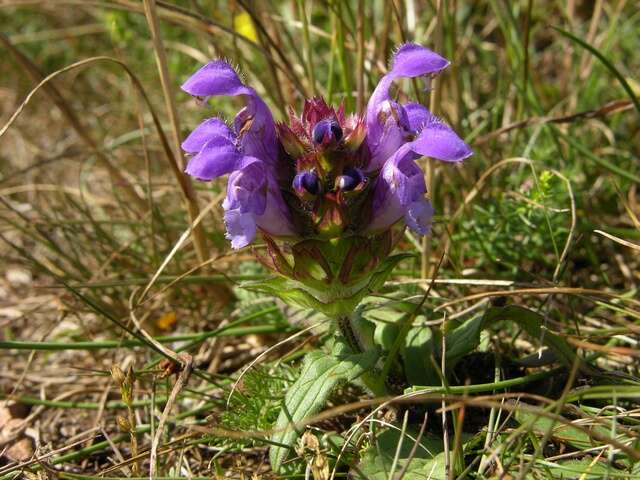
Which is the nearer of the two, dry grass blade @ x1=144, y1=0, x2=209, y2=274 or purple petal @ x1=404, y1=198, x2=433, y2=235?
purple petal @ x1=404, y1=198, x2=433, y2=235

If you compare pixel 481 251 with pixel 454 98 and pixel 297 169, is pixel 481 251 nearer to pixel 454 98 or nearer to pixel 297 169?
pixel 454 98

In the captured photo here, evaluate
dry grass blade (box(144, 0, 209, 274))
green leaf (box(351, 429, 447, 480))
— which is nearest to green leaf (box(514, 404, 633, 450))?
green leaf (box(351, 429, 447, 480))

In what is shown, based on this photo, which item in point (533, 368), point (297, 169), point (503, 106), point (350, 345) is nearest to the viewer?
point (297, 169)

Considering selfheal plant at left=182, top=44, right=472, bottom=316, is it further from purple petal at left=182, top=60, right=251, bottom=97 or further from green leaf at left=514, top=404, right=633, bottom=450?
green leaf at left=514, top=404, right=633, bottom=450

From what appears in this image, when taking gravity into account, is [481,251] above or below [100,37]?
below

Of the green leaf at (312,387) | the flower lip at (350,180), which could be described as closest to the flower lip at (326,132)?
the flower lip at (350,180)

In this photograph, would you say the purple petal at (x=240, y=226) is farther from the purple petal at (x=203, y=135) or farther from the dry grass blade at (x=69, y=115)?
the dry grass blade at (x=69, y=115)

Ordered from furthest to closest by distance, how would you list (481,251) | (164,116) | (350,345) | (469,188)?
(164,116), (469,188), (481,251), (350,345)

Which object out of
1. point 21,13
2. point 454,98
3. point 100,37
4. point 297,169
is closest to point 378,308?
point 297,169

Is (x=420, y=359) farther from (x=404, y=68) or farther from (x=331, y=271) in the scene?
(x=404, y=68)
